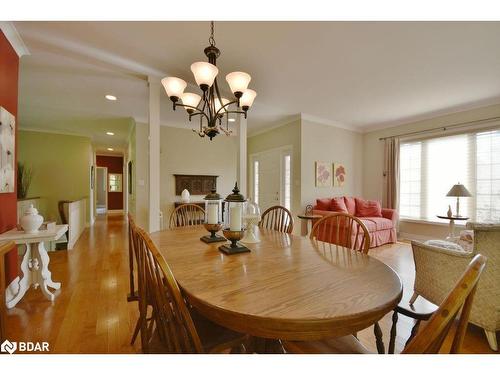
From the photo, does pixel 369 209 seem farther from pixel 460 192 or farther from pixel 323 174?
pixel 460 192

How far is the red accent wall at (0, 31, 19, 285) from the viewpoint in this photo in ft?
6.54

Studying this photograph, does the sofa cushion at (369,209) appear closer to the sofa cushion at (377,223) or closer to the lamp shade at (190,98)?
the sofa cushion at (377,223)

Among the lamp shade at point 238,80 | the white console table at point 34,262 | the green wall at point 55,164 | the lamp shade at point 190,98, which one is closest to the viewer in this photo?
the lamp shade at point 238,80

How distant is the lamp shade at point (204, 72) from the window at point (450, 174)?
4770 millimetres

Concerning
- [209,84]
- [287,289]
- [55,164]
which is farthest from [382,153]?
[55,164]

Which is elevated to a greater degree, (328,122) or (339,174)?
(328,122)

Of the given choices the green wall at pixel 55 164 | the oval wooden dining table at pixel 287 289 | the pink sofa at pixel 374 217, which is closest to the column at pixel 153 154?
the oval wooden dining table at pixel 287 289

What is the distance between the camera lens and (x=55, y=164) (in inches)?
225

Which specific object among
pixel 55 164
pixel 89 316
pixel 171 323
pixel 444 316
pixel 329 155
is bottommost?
pixel 89 316

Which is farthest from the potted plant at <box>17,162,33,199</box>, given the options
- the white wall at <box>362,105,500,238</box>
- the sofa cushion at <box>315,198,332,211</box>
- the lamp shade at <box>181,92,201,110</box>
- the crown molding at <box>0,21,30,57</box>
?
the white wall at <box>362,105,500,238</box>

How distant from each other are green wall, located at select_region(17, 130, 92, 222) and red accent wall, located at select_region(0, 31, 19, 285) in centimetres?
413

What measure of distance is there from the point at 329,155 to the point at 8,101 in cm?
503

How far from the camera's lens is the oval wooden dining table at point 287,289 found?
2.27ft

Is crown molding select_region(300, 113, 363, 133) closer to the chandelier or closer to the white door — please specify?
the white door
